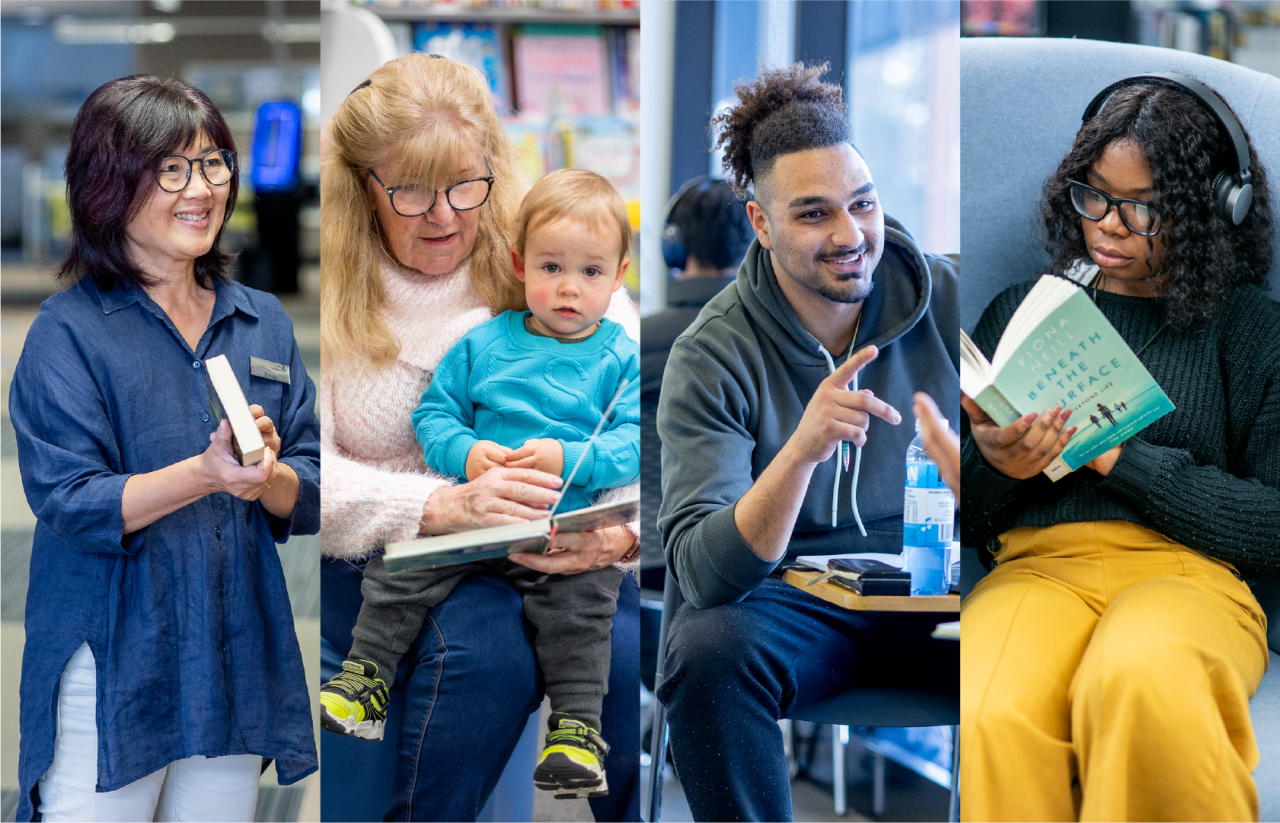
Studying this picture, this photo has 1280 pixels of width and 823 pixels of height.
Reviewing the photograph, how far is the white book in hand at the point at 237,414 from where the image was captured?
1169 millimetres

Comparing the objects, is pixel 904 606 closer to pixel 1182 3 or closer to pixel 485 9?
pixel 485 9

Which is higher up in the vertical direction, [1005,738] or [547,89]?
[547,89]

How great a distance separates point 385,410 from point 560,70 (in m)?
0.53

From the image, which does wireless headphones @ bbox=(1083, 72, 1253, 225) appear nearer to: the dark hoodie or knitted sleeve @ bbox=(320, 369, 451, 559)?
the dark hoodie

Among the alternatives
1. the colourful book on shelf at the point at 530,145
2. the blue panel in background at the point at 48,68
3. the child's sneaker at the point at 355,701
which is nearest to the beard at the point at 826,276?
the colourful book on shelf at the point at 530,145

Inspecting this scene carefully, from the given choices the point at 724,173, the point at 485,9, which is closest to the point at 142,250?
the point at 485,9

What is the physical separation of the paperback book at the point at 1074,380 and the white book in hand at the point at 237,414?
103 cm

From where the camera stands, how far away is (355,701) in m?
1.24

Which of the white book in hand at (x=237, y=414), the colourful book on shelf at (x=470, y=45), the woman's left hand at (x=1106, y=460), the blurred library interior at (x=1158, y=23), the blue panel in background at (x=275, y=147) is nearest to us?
the white book in hand at (x=237, y=414)

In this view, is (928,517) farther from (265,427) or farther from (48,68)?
(48,68)

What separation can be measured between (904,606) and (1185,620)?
0.44 m

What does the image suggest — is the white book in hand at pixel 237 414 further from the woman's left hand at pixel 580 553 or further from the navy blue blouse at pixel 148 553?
the woman's left hand at pixel 580 553

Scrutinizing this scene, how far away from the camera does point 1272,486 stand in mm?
1533

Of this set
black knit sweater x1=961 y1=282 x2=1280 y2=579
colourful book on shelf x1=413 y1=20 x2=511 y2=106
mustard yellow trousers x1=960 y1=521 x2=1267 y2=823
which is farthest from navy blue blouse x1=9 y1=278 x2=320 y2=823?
black knit sweater x1=961 y1=282 x2=1280 y2=579
